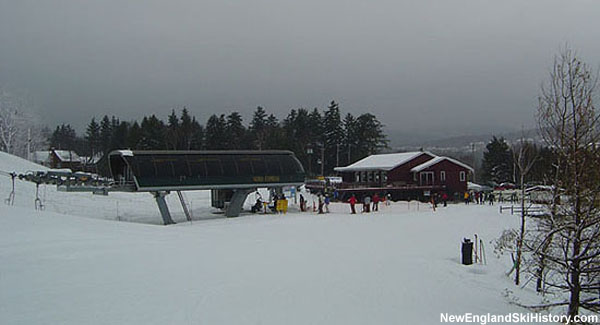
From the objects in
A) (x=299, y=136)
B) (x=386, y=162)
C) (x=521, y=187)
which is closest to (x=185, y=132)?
(x=299, y=136)

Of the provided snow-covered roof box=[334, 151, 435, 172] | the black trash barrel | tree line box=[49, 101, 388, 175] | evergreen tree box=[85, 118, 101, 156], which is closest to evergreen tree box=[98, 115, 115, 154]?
evergreen tree box=[85, 118, 101, 156]

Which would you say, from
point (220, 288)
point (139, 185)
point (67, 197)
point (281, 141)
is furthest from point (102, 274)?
point (281, 141)

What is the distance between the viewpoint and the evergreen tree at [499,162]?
7600 centimetres

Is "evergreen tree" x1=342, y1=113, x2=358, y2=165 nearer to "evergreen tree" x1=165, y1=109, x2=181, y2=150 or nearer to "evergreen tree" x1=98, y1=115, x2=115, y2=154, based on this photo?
"evergreen tree" x1=165, y1=109, x2=181, y2=150

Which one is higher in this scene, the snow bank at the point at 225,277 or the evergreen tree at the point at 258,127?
the evergreen tree at the point at 258,127

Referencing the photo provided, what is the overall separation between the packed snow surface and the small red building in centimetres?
2366

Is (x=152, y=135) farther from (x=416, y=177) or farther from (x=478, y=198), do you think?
(x=478, y=198)

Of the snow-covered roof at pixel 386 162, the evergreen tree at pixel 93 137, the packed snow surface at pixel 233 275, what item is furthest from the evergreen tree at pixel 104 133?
the packed snow surface at pixel 233 275

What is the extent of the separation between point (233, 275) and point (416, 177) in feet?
132

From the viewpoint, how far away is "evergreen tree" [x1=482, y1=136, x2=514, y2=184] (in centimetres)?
7600

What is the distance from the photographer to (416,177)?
1996 inches

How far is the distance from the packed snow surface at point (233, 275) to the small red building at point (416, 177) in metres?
23.7

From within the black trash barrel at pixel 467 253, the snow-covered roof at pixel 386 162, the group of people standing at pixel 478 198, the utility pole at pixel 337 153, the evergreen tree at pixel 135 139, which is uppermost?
the evergreen tree at pixel 135 139

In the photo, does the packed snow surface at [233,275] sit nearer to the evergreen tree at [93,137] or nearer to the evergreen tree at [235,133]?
the evergreen tree at [235,133]
